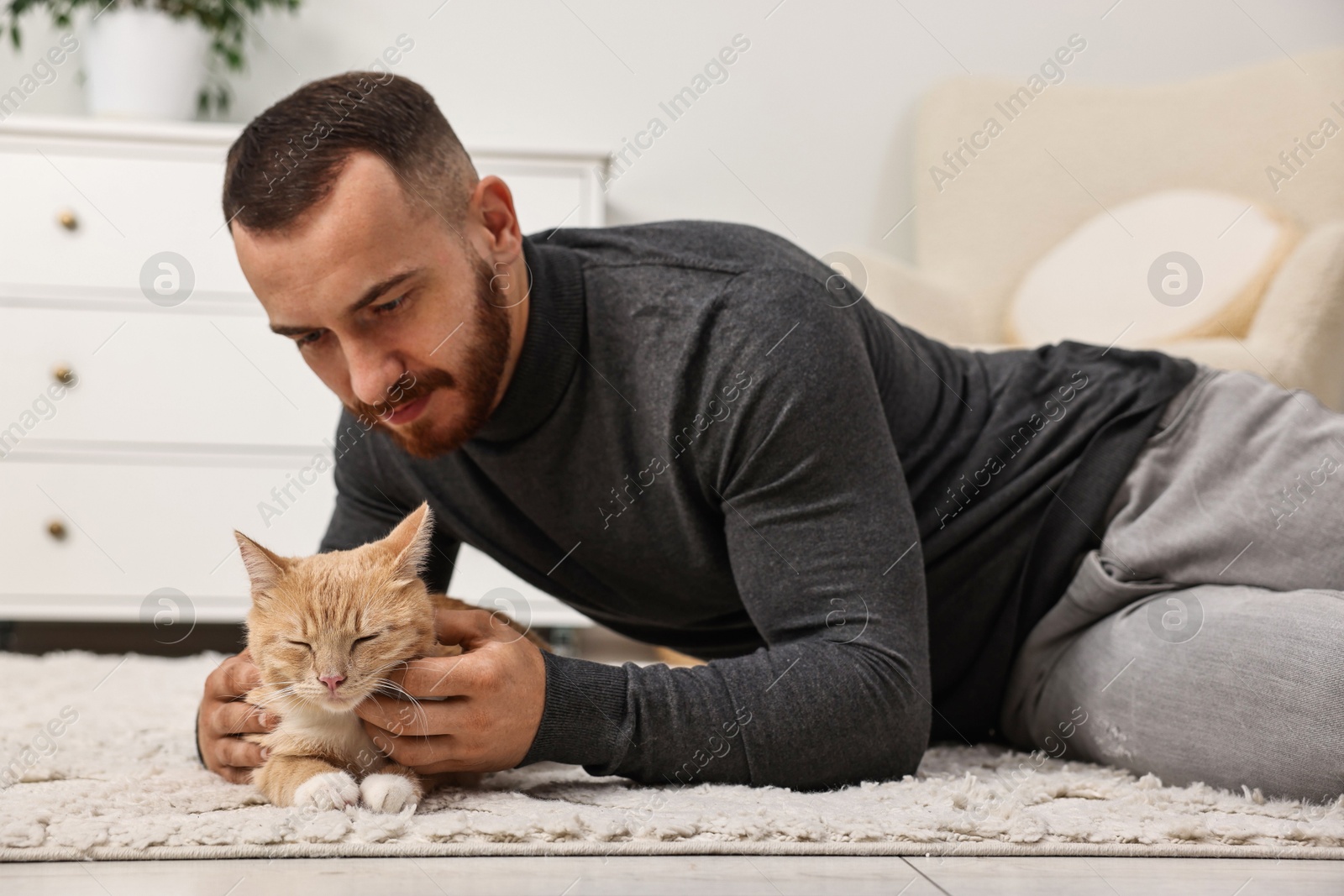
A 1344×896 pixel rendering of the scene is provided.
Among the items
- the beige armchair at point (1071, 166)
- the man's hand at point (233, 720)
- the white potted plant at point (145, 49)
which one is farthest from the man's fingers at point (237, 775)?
the white potted plant at point (145, 49)

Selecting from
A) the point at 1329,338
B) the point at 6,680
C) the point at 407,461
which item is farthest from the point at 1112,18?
the point at 6,680

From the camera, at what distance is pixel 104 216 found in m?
2.21

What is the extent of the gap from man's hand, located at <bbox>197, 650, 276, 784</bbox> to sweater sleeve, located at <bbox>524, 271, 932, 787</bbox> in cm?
29

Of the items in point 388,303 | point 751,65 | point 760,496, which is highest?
point 751,65

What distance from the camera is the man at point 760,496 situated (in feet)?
3.09

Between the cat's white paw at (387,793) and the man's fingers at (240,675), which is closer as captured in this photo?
the cat's white paw at (387,793)

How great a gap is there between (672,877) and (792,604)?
31 cm

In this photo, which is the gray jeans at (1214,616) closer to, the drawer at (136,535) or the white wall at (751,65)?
the drawer at (136,535)

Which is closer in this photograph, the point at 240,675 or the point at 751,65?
the point at 240,675

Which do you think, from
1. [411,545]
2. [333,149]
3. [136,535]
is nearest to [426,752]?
[411,545]

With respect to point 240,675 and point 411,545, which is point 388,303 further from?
point 240,675

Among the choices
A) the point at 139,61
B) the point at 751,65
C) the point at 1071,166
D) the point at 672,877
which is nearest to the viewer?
the point at 672,877

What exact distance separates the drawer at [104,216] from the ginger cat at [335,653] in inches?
59.1

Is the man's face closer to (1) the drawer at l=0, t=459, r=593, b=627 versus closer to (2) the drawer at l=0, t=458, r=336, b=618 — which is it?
(1) the drawer at l=0, t=459, r=593, b=627
